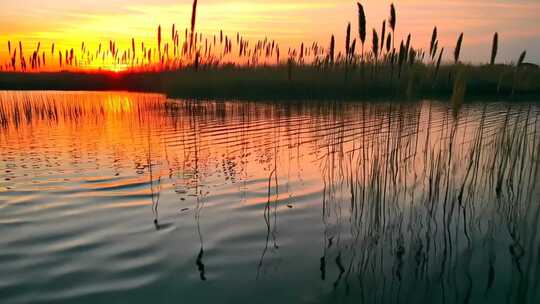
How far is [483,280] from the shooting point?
9.58 ft

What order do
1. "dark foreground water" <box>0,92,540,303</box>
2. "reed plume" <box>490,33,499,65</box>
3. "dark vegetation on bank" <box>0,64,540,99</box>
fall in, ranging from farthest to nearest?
1. "dark vegetation on bank" <box>0,64,540,99</box>
2. "reed plume" <box>490,33,499,65</box>
3. "dark foreground water" <box>0,92,540,303</box>

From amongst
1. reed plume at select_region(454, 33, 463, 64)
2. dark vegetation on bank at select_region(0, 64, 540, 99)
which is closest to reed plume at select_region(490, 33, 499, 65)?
reed plume at select_region(454, 33, 463, 64)

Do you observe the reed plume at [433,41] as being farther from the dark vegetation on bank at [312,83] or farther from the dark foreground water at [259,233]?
the dark vegetation on bank at [312,83]

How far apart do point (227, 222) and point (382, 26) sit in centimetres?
320

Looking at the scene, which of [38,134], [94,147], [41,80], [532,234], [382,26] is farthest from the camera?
[41,80]

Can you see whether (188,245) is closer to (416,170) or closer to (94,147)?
(416,170)

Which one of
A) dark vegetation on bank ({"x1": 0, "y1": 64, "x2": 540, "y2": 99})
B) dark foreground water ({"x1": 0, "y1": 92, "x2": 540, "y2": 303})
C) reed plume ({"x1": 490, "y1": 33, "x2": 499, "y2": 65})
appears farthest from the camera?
dark vegetation on bank ({"x1": 0, "y1": 64, "x2": 540, "y2": 99})

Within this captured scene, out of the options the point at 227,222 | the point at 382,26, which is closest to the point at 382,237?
the point at 227,222

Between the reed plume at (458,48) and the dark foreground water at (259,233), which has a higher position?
the reed plume at (458,48)

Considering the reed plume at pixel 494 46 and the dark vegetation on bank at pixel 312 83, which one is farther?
the dark vegetation on bank at pixel 312 83

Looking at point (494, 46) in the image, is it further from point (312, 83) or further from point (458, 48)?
point (312, 83)

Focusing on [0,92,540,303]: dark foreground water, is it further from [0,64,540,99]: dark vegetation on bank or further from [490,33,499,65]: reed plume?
[0,64,540,99]: dark vegetation on bank

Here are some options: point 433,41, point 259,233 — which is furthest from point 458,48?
point 259,233

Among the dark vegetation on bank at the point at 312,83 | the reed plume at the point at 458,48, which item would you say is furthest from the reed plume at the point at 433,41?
the dark vegetation on bank at the point at 312,83
